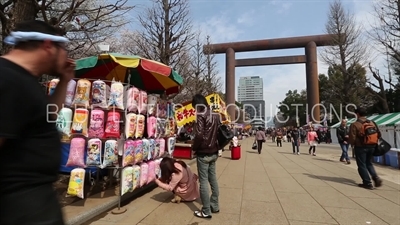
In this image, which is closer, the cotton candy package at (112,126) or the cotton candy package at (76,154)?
the cotton candy package at (76,154)

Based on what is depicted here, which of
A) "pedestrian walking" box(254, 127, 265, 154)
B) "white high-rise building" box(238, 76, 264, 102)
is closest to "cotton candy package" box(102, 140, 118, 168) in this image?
"pedestrian walking" box(254, 127, 265, 154)

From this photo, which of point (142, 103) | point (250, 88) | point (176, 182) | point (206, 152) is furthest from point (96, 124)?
point (250, 88)

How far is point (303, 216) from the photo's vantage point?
3.76 m

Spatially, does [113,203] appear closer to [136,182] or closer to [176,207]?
[136,182]

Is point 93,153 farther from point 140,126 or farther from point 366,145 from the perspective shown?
point 366,145

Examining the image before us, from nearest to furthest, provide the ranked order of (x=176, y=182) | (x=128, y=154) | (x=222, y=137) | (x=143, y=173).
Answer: (x=222, y=137) → (x=128, y=154) → (x=176, y=182) → (x=143, y=173)

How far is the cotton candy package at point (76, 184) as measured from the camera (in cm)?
360

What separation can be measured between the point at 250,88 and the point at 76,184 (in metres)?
133

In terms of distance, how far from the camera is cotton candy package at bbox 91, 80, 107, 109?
3893 millimetres

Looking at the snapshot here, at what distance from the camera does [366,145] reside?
5.50 metres

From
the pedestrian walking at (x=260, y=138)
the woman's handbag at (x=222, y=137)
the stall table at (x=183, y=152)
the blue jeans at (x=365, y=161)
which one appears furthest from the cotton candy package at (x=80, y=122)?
the pedestrian walking at (x=260, y=138)

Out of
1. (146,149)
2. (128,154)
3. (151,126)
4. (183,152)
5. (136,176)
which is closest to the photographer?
(128,154)

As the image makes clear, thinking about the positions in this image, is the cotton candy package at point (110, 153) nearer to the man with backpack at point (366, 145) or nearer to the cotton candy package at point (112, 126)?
the cotton candy package at point (112, 126)

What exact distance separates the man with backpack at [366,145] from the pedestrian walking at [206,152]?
3924mm
